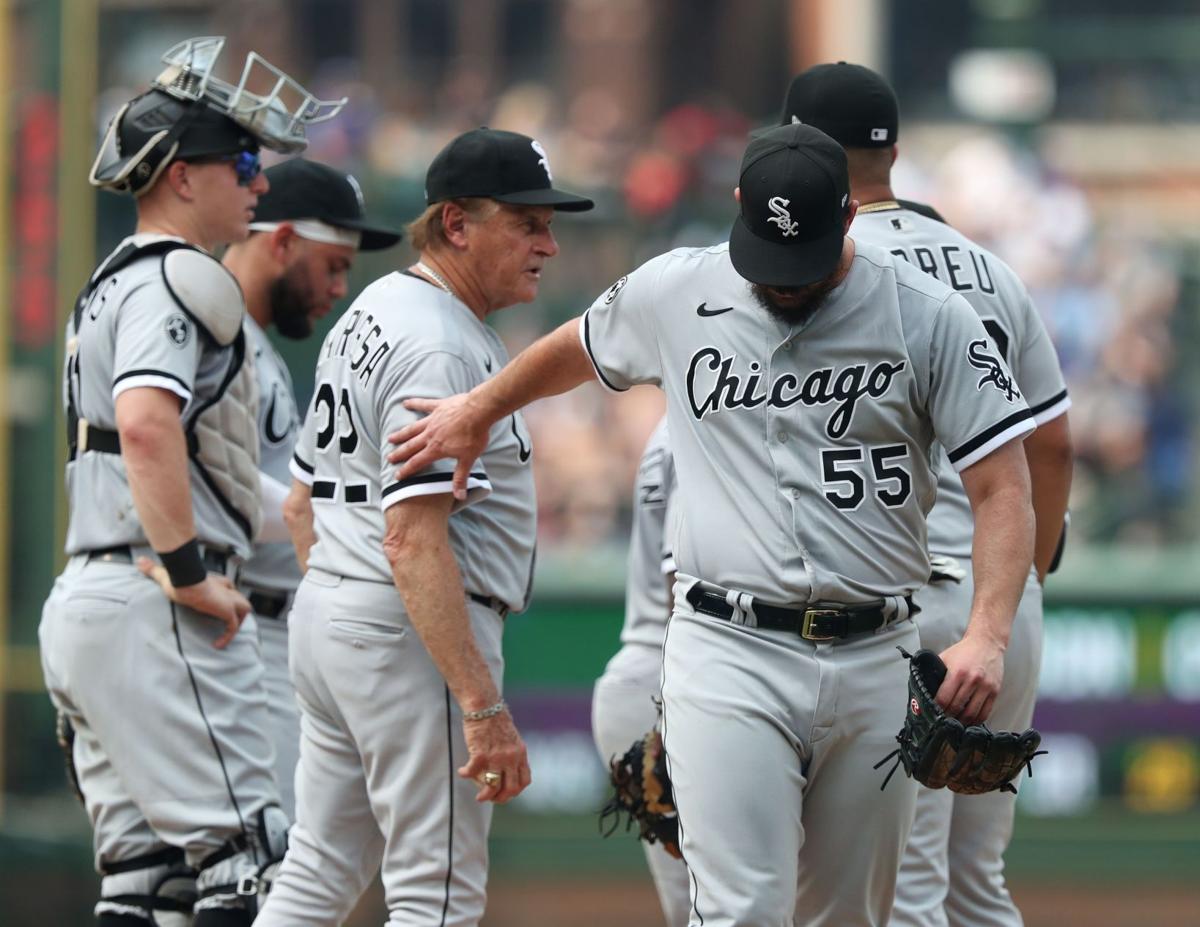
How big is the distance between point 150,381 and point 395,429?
65cm

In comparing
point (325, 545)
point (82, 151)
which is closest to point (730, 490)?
point (325, 545)

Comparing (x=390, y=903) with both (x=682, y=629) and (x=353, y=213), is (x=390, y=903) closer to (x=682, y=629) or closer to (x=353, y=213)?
(x=682, y=629)

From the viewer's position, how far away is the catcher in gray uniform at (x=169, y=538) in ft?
14.3

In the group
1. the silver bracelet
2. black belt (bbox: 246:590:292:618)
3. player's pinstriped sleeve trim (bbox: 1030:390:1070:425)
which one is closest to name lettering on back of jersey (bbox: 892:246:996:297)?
player's pinstriped sleeve trim (bbox: 1030:390:1070:425)

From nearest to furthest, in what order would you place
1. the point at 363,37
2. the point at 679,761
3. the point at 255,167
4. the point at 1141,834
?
1. the point at 679,761
2. the point at 255,167
3. the point at 1141,834
4. the point at 363,37

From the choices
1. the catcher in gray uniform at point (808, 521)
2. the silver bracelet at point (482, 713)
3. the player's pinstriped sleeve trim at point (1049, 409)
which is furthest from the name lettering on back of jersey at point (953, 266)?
the silver bracelet at point (482, 713)

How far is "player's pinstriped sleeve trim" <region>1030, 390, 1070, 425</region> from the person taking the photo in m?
4.18

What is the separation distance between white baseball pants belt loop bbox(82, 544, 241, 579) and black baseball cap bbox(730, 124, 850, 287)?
5.32 ft

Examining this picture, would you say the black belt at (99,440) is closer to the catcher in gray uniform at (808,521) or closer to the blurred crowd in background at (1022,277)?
the catcher in gray uniform at (808,521)

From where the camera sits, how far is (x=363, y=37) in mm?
10461

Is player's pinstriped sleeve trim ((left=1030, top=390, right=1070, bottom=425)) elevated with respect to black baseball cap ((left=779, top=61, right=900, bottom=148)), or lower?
lower

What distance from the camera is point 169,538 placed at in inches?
170

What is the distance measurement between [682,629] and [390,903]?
37.9 inches

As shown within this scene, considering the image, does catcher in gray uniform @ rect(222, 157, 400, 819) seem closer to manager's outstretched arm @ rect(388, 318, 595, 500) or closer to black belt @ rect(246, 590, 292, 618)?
black belt @ rect(246, 590, 292, 618)
